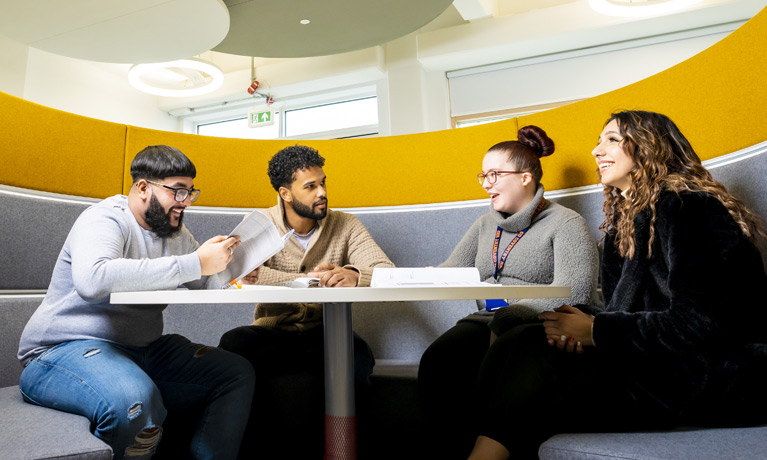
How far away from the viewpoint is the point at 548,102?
5.44m

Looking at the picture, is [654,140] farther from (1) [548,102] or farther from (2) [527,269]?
(1) [548,102]

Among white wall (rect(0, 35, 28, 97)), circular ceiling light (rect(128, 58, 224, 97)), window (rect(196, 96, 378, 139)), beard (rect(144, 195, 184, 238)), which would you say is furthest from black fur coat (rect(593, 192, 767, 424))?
white wall (rect(0, 35, 28, 97))

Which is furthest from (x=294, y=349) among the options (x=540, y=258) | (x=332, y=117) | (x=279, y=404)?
(x=332, y=117)

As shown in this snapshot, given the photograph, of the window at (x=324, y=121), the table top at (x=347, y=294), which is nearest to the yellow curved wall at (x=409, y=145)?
the table top at (x=347, y=294)

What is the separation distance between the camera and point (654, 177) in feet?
4.10

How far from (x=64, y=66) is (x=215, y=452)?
5.83m

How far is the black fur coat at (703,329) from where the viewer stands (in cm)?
99

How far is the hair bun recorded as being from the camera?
2.03 m

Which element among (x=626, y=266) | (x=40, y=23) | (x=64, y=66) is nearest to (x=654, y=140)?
(x=626, y=266)

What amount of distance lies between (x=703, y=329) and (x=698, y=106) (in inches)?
42.6

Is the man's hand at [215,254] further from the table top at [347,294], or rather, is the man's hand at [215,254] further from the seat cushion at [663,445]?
the seat cushion at [663,445]

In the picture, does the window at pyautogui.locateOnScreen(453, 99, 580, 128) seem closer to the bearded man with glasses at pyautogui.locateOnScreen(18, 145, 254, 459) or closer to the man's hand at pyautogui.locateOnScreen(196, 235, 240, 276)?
the bearded man with glasses at pyautogui.locateOnScreen(18, 145, 254, 459)

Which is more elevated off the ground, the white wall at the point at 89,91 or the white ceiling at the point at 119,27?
the white wall at the point at 89,91

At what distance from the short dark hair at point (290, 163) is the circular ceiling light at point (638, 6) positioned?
3041 mm
